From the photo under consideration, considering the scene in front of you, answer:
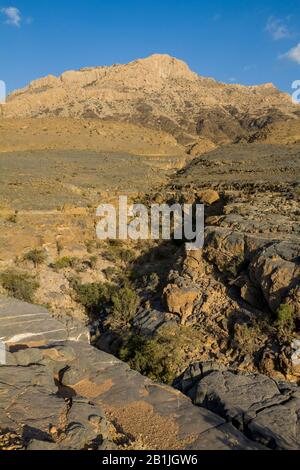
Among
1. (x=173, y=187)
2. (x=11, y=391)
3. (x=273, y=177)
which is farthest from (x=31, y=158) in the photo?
(x=11, y=391)

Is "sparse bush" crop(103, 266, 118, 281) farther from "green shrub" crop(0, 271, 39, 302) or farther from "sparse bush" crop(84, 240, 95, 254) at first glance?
"green shrub" crop(0, 271, 39, 302)

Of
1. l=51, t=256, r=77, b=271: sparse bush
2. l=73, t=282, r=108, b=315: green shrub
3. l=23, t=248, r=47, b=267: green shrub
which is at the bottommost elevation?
l=73, t=282, r=108, b=315: green shrub

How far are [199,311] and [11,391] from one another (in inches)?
189

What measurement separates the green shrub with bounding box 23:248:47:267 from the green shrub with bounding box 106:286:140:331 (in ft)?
9.40

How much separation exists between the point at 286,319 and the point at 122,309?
384 centimetres

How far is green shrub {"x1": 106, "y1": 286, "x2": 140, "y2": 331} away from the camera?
31.5ft

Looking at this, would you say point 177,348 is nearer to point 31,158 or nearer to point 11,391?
point 11,391

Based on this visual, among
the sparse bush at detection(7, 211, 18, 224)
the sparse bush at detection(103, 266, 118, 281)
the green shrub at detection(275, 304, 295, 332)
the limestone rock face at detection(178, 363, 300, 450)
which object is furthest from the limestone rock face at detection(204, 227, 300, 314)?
the sparse bush at detection(7, 211, 18, 224)

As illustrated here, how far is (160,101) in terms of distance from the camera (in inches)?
2450

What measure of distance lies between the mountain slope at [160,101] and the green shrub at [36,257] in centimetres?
3521

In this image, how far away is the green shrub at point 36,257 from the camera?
12.2 m

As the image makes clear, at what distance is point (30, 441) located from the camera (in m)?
4.09

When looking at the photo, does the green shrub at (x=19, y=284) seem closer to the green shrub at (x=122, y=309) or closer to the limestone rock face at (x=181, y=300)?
the green shrub at (x=122, y=309)

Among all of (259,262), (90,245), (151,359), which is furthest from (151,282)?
(151,359)
